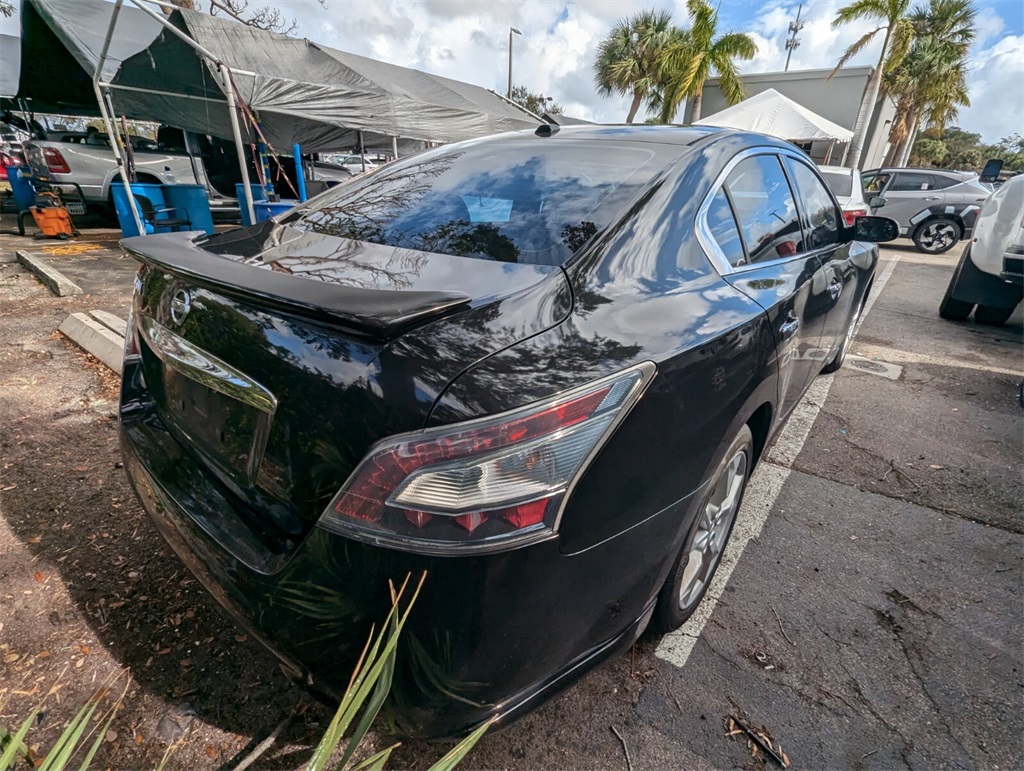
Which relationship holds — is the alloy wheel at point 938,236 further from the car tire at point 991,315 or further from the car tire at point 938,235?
the car tire at point 991,315

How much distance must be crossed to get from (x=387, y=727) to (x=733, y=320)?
1433 millimetres

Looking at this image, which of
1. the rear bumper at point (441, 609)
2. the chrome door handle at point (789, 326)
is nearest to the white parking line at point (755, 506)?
the rear bumper at point (441, 609)

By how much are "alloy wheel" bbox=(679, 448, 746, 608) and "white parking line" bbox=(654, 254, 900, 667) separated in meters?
0.13

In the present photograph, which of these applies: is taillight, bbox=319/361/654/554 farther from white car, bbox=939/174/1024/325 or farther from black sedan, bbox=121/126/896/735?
white car, bbox=939/174/1024/325

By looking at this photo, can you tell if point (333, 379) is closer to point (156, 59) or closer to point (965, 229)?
point (156, 59)

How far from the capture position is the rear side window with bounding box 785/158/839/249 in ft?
8.90

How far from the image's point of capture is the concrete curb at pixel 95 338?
151 inches

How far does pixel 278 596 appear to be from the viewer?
118 centimetres

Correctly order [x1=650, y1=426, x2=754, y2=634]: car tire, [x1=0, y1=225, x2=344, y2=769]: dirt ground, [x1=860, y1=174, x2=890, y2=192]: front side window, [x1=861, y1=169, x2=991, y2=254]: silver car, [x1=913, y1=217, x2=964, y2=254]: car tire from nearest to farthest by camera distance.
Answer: [x1=0, y1=225, x2=344, y2=769]: dirt ground, [x1=650, y1=426, x2=754, y2=634]: car tire, [x1=861, y1=169, x2=991, y2=254]: silver car, [x1=913, y1=217, x2=964, y2=254]: car tire, [x1=860, y1=174, x2=890, y2=192]: front side window

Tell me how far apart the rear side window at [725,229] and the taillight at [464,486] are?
1.10m

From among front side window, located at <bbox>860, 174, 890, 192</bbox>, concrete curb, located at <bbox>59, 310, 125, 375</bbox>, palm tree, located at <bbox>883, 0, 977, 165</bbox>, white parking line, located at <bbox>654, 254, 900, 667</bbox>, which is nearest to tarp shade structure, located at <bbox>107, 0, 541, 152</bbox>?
concrete curb, located at <bbox>59, 310, 125, 375</bbox>

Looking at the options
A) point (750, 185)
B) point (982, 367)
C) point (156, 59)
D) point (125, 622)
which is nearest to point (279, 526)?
point (125, 622)

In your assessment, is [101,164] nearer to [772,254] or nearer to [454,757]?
[772,254]

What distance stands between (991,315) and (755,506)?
5.63 meters
